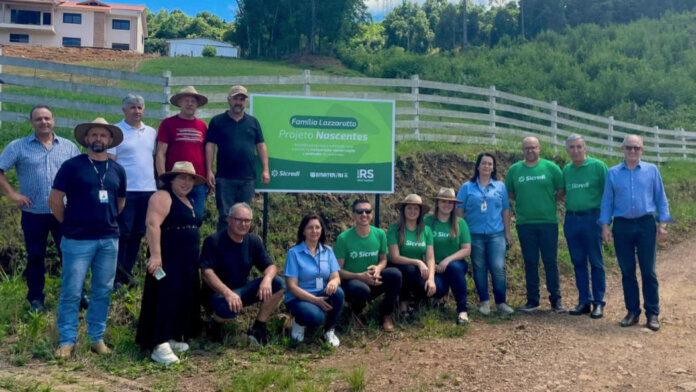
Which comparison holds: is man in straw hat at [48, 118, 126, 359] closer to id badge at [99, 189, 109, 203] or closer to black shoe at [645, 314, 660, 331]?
id badge at [99, 189, 109, 203]

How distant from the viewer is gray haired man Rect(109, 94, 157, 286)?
632 cm

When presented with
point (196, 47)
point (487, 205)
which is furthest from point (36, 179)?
point (196, 47)

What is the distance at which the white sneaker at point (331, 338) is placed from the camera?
5.89 metres

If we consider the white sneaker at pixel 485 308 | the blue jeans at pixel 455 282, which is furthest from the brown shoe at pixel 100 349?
the white sneaker at pixel 485 308

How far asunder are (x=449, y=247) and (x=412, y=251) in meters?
0.50

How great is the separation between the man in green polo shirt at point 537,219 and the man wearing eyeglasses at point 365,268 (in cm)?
185

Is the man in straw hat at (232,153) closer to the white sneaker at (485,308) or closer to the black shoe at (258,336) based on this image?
the black shoe at (258,336)

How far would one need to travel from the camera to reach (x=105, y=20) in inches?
2079

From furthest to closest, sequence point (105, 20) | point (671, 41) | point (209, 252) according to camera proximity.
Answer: point (105, 20)
point (671, 41)
point (209, 252)

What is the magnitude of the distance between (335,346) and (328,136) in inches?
100.0

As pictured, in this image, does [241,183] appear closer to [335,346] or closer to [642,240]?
[335,346]

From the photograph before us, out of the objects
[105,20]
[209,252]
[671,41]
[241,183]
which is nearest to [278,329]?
[209,252]

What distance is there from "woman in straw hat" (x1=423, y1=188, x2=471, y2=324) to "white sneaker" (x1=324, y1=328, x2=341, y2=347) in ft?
4.42

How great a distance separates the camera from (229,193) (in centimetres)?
659
